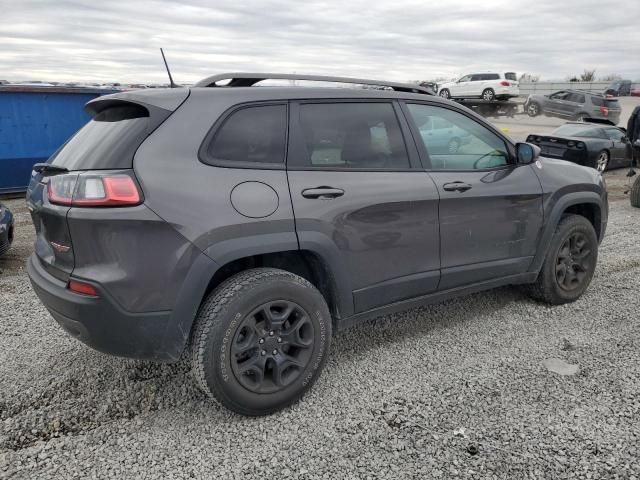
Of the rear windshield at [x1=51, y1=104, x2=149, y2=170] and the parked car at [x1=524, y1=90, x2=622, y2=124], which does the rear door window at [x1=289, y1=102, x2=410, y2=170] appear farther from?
the parked car at [x1=524, y1=90, x2=622, y2=124]

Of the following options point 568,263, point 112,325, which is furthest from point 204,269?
point 568,263

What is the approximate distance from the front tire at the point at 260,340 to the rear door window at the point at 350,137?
0.70 m

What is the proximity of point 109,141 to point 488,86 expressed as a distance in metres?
28.1

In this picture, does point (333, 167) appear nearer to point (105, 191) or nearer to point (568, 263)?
point (105, 191)

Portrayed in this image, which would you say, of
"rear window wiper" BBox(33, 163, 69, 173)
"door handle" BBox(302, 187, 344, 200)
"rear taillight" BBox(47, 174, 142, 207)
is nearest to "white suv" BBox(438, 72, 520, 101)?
"door handle" BBox(302, 187, 344, 200)

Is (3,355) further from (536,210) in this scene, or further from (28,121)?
(28,121)

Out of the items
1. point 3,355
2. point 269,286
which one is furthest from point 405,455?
point 3,355

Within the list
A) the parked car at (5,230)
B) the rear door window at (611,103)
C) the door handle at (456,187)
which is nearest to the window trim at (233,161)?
the door handle at (456,187)

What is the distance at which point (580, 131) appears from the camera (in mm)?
13461

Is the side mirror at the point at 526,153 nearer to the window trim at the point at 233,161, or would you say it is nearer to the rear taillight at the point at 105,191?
the window trim at the point at 233,161

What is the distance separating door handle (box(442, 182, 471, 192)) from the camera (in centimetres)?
335

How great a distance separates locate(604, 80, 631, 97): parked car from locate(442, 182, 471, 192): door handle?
39.3 meters

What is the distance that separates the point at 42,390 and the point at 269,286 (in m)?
1.51

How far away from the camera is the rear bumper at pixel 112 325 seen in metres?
2.40
